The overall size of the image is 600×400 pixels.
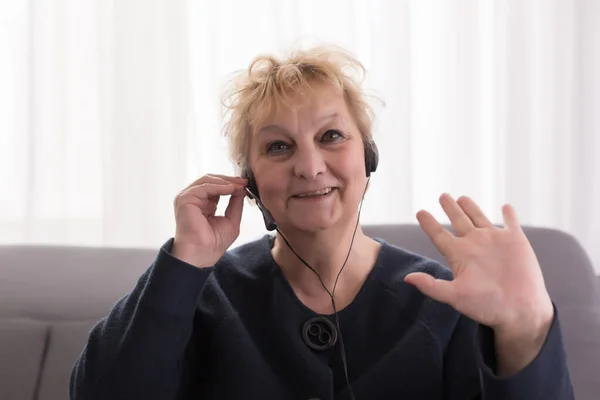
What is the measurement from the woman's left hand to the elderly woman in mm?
54

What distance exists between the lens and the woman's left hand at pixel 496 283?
35.7 inches

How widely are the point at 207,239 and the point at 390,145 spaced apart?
1098 mm

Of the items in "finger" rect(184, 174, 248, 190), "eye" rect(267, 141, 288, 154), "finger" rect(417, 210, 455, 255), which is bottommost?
"finger" rect(417, 210, 455, 255)

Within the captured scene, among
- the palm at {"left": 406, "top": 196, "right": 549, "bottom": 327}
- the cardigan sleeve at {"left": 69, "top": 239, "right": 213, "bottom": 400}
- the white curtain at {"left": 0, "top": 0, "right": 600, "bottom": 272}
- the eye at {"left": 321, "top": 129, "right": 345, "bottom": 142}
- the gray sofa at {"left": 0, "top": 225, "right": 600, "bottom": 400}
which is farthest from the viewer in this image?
the white curtain at {"left": 0, "top": 0, "right": 600, "bottom": 272}

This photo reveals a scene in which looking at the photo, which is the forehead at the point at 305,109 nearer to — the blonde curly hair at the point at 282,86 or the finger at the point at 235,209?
the blonde curly hair at the point at 282,86

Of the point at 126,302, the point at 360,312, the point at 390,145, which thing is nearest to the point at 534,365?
the point at 360,312

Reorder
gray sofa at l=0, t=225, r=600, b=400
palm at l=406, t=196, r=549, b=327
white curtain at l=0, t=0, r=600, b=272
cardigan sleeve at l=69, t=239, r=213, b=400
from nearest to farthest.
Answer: palm at l=406, t=196, r=549, b=327
cardigan sleeve at l=69, t=239, r=213, b=400
gray sofa at l=0, t=225, r=600, b=400
white curtain at l=0, t=0, r=600, b=272

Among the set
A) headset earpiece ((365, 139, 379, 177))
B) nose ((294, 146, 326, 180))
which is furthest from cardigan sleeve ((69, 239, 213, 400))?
headset earpiece ((365, 139, 379, 177))

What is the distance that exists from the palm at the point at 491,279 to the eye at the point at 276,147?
371mm

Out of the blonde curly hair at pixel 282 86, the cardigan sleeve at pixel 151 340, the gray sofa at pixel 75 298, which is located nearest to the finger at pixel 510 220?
the blonde curly hair at pixel 282 86

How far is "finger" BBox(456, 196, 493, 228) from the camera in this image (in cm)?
97

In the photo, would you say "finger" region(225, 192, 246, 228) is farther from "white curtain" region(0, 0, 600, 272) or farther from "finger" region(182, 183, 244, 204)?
"white curtain" region(0, 0, 600, 272)

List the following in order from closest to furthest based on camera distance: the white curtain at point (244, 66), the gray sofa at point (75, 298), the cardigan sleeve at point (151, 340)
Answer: the cardigan sleeve at point (151, 340) → the gray sofa at point (75, 298) → the white curtain at point (244, 66)

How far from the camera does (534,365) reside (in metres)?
0.92
